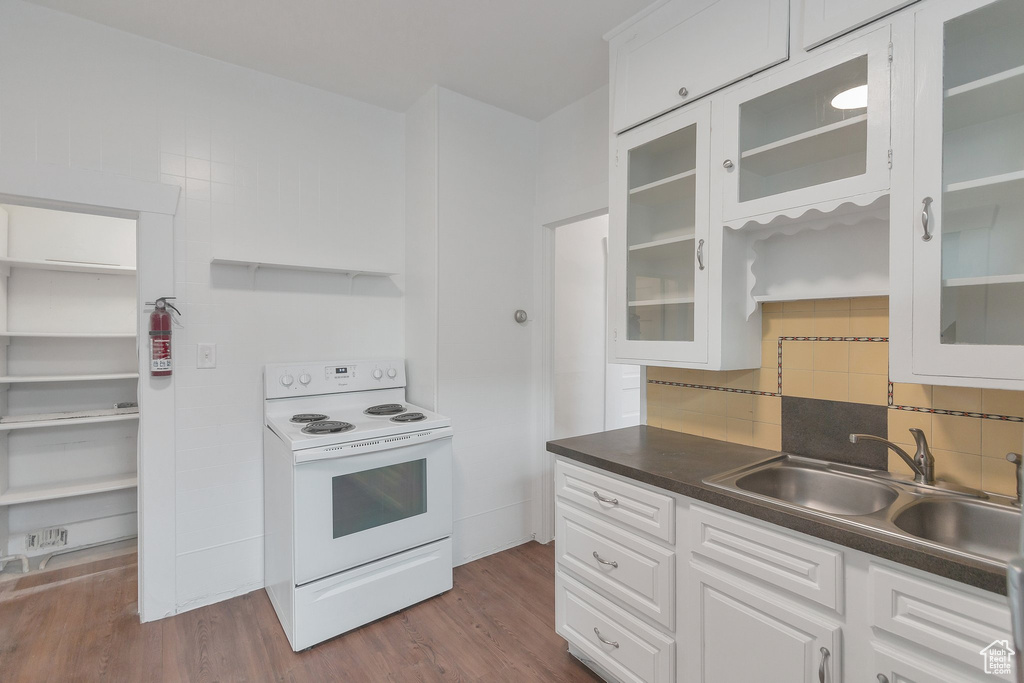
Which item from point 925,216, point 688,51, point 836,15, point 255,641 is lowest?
point 255,641

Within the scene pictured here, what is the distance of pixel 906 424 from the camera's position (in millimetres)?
1515

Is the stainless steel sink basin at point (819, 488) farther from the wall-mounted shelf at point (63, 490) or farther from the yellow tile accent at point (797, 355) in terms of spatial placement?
the wall-mounted shelf at point (63, 490)

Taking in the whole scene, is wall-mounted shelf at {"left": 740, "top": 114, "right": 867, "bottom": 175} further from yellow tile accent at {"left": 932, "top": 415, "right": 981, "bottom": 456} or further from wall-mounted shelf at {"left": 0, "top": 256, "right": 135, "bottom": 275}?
wall-mounted shelf at {"left": 0, "top": 256, "right": 135, "bottom": 275}

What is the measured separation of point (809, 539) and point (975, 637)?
1.05 feet

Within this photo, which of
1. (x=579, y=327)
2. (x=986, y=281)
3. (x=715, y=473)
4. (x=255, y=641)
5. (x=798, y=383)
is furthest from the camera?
(x=579, y=327)

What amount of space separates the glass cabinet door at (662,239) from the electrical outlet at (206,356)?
1908mm

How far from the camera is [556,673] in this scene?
1876 millimetres

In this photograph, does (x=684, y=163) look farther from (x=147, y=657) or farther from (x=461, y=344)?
(x=147, y=657)

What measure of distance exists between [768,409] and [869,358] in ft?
1.27

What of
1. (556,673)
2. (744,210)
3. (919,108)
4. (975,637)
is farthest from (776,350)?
(556,673)

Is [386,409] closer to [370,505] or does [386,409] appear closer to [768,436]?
[370,505]

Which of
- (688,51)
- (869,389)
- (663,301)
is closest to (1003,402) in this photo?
(869,389)

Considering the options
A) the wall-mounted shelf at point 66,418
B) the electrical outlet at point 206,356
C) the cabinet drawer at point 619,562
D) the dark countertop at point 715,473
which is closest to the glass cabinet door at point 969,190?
the dark countertop at point 715,473

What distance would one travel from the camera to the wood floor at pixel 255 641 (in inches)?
73.9
